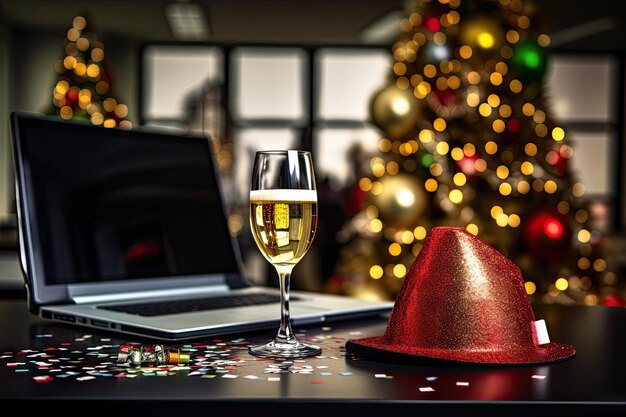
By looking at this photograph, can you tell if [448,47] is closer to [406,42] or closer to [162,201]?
[406,42]

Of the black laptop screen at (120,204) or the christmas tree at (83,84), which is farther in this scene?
the christmas tree at (83,84)

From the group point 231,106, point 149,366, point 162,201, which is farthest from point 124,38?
point 149,366

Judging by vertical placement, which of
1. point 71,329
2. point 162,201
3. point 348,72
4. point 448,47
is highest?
point 348,72

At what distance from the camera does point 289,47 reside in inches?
321

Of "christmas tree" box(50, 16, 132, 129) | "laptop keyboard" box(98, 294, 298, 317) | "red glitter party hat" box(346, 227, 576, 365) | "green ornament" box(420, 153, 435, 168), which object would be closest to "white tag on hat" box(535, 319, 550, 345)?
"red glitter party hat" box(346, 227, 576, 365)

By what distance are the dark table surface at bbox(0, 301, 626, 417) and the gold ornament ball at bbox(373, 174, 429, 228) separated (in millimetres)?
2139

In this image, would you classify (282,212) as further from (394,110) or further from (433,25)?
(433,25)

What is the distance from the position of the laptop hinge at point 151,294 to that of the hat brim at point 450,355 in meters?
0.42

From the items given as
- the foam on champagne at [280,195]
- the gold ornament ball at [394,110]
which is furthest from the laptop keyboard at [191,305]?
the gold ornament ball at [394,110]

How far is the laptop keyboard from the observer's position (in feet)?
2.94

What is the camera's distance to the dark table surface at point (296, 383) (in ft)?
1.74

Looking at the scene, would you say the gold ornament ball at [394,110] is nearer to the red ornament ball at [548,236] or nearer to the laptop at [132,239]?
the red ornament ball at [548,236]

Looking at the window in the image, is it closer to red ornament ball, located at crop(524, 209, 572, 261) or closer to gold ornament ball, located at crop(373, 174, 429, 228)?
red ornament ball, located at crop(524, 209, 572, 261)

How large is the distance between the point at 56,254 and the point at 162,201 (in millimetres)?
201
